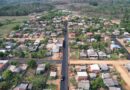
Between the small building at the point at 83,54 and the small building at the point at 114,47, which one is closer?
→ the small building at the point at 83,54

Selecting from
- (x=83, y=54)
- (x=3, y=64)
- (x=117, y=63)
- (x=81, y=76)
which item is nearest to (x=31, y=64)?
(x=3, y=64)

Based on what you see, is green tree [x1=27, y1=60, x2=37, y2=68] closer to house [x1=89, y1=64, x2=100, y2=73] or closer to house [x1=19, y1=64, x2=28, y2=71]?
house [x1=19, y1=64, x2=28, y2=71]

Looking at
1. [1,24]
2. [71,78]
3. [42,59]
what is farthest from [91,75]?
[1,24]

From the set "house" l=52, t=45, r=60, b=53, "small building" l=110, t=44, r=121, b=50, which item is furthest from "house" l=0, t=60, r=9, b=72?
"small building" l=110, t=44, r=121, b=50

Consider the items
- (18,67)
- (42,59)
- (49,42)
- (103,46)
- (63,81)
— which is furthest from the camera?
(49,42)

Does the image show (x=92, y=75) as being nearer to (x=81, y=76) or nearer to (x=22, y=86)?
(x=81, y=76)

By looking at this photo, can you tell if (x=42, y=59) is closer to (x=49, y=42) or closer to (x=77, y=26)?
(x=49, y=42)

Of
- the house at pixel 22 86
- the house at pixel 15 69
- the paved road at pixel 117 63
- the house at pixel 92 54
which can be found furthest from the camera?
the house at pixel 92 54

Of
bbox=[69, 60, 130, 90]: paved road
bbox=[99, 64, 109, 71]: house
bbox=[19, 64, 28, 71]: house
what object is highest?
bbox=[99, 64, 109, 71]: house

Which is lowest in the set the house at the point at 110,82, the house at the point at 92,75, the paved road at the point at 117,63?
the paved road at the point at 117,63

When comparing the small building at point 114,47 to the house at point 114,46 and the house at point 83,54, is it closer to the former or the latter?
the house at point 114,46

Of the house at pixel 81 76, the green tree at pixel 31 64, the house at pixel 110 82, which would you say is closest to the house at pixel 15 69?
the green tree at pixel 31 64
